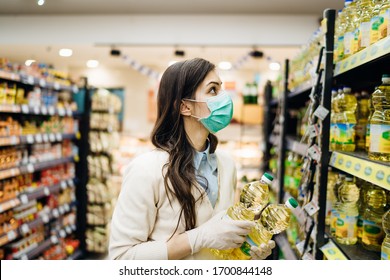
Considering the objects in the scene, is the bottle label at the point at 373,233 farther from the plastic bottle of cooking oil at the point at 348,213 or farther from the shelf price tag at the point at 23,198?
the shelf price tag at the point at 23,198

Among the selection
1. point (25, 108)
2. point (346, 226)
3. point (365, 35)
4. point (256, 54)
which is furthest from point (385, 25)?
point (256, 54)

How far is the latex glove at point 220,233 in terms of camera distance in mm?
1188

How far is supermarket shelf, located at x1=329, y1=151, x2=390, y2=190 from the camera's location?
3.63ft

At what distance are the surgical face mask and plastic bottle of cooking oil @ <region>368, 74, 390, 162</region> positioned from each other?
1.76 ft

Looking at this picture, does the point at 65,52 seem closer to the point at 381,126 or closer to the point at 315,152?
the point at 315,152

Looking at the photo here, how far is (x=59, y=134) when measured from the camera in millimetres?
3738

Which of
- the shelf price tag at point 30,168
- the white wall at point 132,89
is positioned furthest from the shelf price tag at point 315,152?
the white wall at point 132,89

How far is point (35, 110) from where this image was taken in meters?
3.17

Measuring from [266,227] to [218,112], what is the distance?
474 millimetres

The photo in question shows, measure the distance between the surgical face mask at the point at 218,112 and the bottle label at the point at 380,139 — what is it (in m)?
0.53

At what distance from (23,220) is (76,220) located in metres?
1.20

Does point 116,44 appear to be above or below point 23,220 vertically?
above
